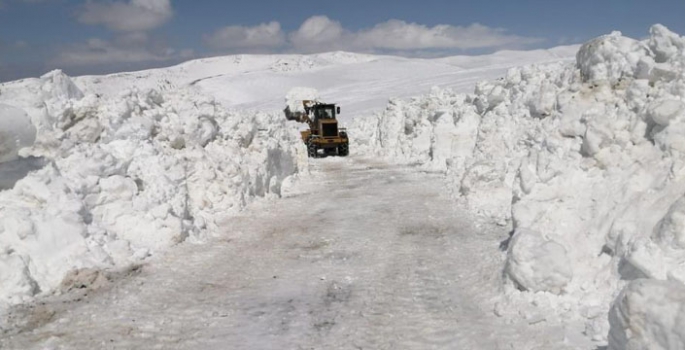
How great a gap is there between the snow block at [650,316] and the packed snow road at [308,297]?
1182 mm

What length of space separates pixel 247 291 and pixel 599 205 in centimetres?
498

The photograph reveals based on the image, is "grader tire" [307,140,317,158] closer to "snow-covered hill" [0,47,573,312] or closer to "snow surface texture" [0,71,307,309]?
"snow-covered hill" [0,47,573,312]

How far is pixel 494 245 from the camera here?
9.72 metres

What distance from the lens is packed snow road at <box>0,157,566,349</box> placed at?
19.7 ft

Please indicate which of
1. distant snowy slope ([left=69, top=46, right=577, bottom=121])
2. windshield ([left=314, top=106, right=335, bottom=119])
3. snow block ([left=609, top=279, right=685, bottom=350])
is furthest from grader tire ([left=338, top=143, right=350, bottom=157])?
snow block ([left=609, top=279, right=685, bottom=350])

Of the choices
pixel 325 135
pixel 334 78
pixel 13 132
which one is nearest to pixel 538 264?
pixel 13 132

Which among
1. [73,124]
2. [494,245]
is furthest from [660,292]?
[73,124]

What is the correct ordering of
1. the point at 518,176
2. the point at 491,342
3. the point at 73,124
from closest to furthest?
1. the point at 491,342
2. the point at 518,176
3. the point at 73,124

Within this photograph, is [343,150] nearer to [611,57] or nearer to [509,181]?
[509,181]

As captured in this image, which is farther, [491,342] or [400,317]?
[400,317]

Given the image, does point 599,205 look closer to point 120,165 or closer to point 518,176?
point 518,176

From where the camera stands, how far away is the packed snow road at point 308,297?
6000 mm

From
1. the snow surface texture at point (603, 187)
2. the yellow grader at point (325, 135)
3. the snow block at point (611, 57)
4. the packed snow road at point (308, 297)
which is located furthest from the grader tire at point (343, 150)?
the snow block at point (611, 57)

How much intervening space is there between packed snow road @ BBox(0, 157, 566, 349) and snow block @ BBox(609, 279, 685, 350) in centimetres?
118
